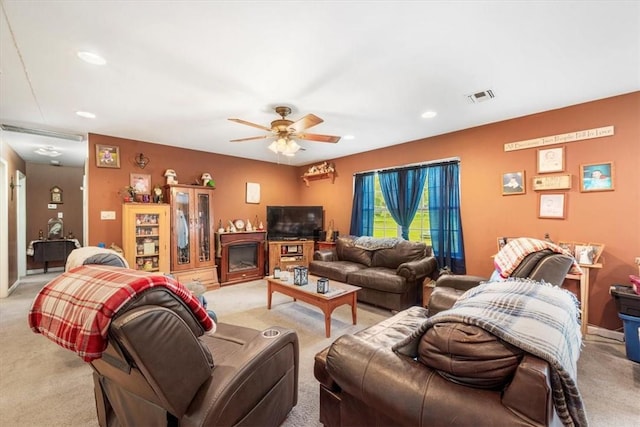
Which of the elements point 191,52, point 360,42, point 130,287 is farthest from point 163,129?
point 130,287

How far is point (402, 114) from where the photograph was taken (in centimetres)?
338

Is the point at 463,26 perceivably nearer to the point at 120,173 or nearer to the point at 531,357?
the point at 531,357

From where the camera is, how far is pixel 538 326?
39.9 inches

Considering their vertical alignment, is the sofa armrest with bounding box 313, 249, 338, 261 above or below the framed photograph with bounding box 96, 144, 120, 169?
below

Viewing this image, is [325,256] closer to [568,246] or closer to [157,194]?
[157,194]

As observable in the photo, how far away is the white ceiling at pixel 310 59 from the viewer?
1.70 metres

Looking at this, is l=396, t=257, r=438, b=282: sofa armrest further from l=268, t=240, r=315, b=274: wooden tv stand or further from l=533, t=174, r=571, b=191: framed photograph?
l=268, t=240, r=315, b=274: wooden tv stand

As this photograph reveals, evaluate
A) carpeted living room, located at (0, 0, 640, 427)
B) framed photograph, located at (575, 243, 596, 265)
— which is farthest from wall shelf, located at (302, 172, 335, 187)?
framed photograph, located at (575, 243, 596, 265)

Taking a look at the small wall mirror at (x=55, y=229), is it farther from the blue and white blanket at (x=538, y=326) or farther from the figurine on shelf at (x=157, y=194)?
the blue and white blanket at (x=538, y=326)

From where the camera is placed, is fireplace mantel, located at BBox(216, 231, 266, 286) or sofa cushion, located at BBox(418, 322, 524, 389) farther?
fireplace mantel, located at BBox(216, 231, 266, 286)

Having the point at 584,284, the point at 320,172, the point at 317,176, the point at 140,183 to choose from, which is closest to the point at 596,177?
the point at 584,284

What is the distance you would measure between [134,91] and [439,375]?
3397mm

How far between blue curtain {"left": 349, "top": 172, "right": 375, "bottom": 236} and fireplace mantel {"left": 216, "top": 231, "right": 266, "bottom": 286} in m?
1.89

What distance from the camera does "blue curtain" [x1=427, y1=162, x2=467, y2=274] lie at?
4.05 meters
